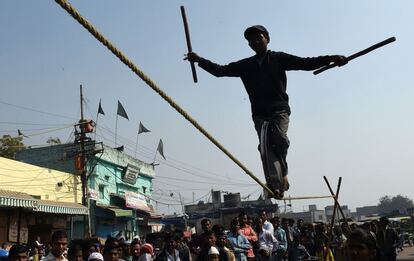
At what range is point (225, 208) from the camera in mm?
48438

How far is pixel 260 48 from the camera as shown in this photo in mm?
4332

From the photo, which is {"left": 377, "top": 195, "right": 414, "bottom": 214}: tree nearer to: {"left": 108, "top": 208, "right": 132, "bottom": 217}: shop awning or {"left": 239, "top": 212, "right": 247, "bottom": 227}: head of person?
{"left": 108, "top": 208, "right": 132, "bottom": 217}: shop awning

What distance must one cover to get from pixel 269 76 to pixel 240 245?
3.09m

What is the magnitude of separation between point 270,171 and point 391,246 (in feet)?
19.8

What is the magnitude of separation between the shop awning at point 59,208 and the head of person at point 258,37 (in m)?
13.6

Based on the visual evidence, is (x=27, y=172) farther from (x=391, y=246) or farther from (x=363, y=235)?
(x=363, y=235)

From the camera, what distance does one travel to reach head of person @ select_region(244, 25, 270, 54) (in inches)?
166

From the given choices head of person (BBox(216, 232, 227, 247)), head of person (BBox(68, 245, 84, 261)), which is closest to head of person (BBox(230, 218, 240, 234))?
head of person (BBox(216, 232, 227, 247))

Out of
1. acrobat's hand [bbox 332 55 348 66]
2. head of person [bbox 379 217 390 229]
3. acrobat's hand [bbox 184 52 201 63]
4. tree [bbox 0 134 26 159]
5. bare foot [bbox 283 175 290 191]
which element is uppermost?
tree [bbox 0 134 26 159]

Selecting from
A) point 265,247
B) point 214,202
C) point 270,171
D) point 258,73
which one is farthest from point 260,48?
point 214,202

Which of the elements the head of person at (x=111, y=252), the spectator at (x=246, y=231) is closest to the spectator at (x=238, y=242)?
the spectator at (x=246, y=231)

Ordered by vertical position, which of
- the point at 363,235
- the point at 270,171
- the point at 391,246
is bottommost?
the point at 391,246

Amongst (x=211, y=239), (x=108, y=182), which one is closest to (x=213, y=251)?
(x=211, y=239)

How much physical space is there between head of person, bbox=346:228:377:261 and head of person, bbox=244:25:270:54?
2.19m
